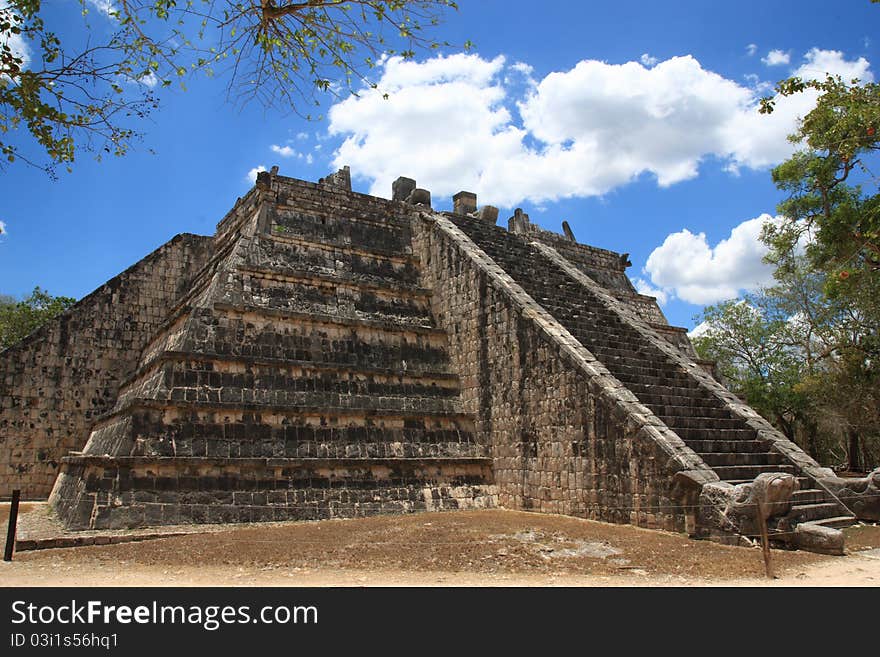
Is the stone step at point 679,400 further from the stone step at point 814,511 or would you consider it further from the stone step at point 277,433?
the stone step at point 277,433

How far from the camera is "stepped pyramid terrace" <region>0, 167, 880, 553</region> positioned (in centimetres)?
995

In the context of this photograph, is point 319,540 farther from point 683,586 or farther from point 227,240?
point 227,240

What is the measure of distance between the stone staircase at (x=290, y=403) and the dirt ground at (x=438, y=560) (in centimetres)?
120

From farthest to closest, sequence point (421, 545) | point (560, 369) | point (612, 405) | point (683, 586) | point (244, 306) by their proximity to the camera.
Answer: point (244, 306)
point (560, 369)
point (612, 405)
point (421, 545)
point (683, 586)

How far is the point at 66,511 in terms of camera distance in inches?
410

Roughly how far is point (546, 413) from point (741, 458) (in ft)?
Result: 10.8

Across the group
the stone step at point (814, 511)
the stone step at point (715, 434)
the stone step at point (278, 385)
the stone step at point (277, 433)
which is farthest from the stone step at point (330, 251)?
the stone step at point (814, 511)

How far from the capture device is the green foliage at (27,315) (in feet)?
79.4

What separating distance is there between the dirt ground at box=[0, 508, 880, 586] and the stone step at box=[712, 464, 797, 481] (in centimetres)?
143

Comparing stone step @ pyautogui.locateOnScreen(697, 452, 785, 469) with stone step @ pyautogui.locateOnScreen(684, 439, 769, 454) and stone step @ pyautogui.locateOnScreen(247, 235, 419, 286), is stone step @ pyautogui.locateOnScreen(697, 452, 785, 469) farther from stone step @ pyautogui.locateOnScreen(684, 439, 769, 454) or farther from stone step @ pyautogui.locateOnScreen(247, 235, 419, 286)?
stone step @ pyautogui.locateOnScreen(247, 235, 419, 286)

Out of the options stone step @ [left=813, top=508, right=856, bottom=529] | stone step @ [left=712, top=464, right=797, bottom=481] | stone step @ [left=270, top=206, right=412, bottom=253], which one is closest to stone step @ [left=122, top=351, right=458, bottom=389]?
stone step @ [left=270, top=206, right=412, bottom=253]

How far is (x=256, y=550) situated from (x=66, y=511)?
435 cm

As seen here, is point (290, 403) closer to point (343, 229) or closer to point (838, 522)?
point (343, 229)
